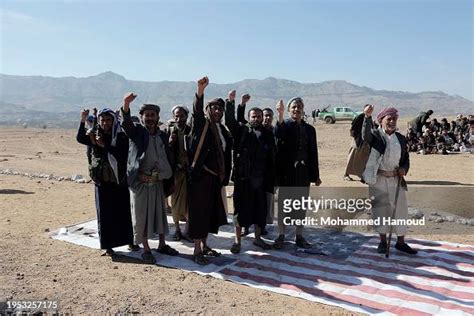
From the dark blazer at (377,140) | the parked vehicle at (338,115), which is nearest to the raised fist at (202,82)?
the dark blazer at (377,140)

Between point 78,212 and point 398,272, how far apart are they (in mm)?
5106

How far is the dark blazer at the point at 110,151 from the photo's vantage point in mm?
4641

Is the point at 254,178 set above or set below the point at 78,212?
above

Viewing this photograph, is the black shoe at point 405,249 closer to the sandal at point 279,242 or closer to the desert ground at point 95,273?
the desert ground at point 95,273

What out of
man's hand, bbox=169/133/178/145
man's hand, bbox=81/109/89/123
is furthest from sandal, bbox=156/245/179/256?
man's hand, bbox=81/109/89/123

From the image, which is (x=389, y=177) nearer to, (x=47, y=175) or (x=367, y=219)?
(x=367, y=219)

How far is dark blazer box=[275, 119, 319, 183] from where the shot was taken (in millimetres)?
5012

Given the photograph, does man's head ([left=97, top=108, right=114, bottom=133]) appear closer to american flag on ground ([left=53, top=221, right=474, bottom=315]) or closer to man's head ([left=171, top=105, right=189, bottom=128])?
man's head ([left=171, top=105, right=189, bottom=128])


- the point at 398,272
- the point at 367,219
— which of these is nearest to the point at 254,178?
the point at 398,272

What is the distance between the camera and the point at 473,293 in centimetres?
385

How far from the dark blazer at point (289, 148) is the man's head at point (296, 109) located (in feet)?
0.21

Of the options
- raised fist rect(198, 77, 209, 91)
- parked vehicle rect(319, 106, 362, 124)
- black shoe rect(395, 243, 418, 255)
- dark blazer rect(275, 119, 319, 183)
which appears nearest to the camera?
raised fist rect(198, 77, 209, 91)

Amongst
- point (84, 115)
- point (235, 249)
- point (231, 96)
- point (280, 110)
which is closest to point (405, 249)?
point (235, 249)

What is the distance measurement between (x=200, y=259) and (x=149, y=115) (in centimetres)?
164
